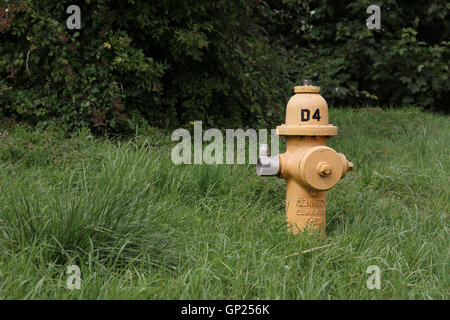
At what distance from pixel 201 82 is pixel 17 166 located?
2.01 metres

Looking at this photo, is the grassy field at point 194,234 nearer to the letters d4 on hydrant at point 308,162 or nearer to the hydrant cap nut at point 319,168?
the letters d4 on hydrant at point 308,162

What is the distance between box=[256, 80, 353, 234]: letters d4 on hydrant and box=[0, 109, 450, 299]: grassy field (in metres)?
0.14

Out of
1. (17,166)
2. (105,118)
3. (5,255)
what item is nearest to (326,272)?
(5,255)

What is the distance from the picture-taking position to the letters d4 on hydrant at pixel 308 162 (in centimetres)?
240

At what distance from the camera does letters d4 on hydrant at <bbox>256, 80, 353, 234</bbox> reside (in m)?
2.40

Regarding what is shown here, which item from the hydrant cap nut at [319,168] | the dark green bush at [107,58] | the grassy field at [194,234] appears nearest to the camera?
the grassy field at [194,234]

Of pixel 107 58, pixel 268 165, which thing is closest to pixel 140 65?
pixel 107 58

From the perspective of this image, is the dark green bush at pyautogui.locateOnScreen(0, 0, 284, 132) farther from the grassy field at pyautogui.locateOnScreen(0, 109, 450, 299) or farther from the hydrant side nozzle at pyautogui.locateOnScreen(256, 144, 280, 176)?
the hydrant side nozzle at pyautogui.locateOnScreen(256, 144, 280, 176)

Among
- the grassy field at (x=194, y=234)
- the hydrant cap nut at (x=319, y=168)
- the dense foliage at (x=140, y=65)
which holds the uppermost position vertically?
the dense foliage at (x=140, y=65)

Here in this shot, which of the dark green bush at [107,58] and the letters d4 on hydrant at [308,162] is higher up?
the dark green bush at [107,58]

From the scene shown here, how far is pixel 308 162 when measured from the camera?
7.79ft

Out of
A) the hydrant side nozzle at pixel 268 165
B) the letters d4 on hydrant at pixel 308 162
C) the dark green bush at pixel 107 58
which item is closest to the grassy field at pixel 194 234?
the letters d4 on hydrant at pixel 308 162

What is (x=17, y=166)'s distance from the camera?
299cm

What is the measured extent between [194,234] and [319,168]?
67cm
